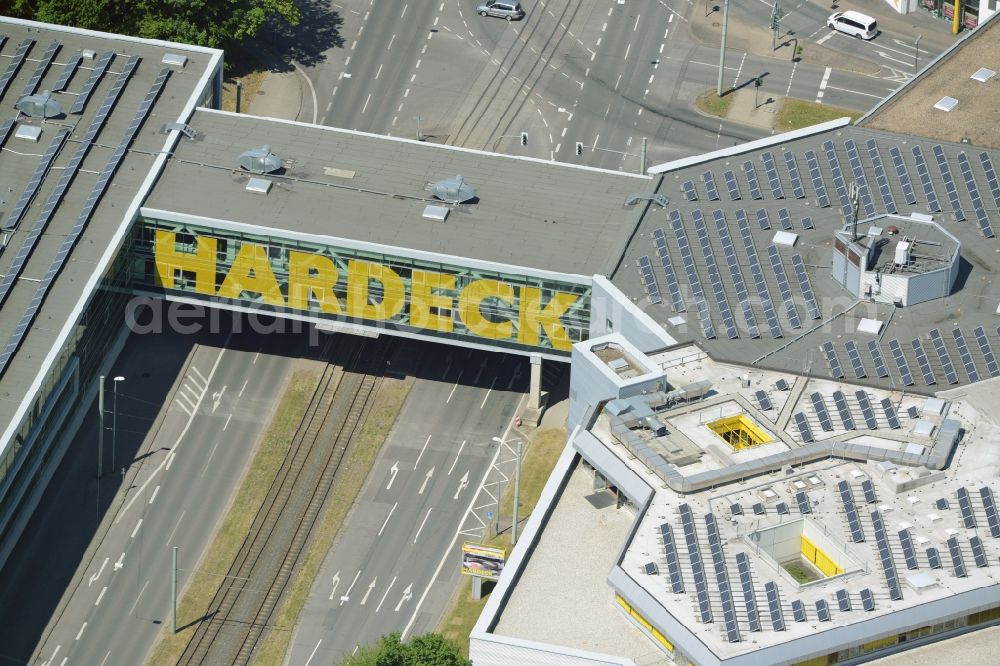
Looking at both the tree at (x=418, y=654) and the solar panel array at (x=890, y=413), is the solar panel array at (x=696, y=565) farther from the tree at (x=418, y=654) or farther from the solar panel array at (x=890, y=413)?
the solar panel array at (x=890, y=413)

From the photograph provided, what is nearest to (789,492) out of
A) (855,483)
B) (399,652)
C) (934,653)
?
(855,483)

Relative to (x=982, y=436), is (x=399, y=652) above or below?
below

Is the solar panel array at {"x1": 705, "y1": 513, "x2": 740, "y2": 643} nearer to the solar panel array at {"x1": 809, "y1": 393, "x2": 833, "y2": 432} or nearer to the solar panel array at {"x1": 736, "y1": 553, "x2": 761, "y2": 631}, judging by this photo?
the solar panel array at {"x1": 736, "y1": 553, "x2": 761, "y2": 631}

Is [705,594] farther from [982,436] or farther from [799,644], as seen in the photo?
[982,436]

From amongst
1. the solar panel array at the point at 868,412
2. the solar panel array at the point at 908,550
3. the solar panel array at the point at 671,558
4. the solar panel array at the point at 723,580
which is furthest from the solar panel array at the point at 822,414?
the solar panel array at the point at 671,558

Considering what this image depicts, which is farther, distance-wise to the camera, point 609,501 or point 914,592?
point 609,501

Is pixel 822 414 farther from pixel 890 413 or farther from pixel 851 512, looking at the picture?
pixel 851 512

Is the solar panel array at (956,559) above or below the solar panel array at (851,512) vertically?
above
